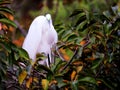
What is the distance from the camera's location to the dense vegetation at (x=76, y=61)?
162cm

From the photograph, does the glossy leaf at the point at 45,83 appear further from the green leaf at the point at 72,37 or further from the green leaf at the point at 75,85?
the green leaf at the point at 72,37

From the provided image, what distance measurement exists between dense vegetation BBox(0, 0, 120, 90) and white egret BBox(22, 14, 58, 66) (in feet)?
0.19

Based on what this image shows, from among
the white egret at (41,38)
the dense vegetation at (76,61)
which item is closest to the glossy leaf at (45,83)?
the dense vegetation at (76,61)

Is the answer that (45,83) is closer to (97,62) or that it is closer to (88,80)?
(88,80)

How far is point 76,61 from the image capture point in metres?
1.81

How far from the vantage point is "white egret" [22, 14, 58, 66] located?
80.8 inches

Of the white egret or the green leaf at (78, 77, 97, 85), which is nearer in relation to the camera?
the green leaf at (78, 77, 97, 85)

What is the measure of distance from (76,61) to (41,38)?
348mm

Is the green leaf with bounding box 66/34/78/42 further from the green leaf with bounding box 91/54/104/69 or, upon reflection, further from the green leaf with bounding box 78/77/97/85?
the green leaf with bounding box 78/77/97/85

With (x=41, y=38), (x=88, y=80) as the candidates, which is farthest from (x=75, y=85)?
(x=41, y=38)

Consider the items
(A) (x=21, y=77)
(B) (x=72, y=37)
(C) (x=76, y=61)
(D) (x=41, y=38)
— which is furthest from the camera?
(D) (x=41, y=38)

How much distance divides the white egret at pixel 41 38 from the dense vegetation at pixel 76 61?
0.06 m

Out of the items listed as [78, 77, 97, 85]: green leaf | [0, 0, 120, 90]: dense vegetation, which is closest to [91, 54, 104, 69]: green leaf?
[0, 0, 120, 90]: dense vegetation

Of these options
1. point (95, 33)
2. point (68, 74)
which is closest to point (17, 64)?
point (68, 74)
